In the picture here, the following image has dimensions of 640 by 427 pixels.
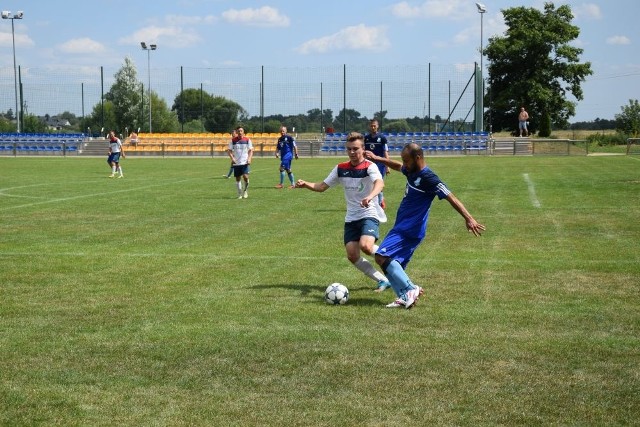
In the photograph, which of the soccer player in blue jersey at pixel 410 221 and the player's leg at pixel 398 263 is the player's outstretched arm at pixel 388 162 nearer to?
the soccer player in blue jersey at pixel 410 221

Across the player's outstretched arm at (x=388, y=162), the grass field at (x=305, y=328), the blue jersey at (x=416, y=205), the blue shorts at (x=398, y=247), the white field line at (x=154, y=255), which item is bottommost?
the white field line at (x=154, y=255)

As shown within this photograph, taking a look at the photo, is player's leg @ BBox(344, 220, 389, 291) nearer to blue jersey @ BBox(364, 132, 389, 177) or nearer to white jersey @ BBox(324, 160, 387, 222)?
white jersey @ BBox(324, 160, 387, 222)

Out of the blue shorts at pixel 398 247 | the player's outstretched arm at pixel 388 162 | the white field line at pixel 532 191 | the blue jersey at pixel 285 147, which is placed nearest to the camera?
the blue shorts at pixel 398 247

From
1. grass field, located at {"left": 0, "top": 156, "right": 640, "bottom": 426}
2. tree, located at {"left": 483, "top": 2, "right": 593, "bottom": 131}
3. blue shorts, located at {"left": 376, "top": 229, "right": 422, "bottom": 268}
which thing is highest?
tree, located at {"left": 483, "top": 2, "right": 593, "bottom": 131}

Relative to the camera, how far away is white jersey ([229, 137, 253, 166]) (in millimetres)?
23547

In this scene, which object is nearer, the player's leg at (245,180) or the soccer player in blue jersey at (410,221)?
the soccer player in blue jersey at (410,221)

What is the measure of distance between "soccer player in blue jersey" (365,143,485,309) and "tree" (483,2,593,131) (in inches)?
2582

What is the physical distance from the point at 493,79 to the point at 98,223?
63.3m

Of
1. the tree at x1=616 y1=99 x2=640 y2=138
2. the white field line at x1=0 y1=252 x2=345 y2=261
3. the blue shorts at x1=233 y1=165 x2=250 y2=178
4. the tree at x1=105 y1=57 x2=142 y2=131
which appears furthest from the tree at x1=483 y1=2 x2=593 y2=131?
the white field line at x1=0 y1=252 x2=345 y2=261

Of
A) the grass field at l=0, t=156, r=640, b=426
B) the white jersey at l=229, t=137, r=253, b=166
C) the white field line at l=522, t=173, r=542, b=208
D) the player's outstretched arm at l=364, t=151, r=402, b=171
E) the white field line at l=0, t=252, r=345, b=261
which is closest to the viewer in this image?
the grass field at l=0, t=156, r=640, b=426

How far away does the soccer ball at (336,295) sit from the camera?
8781mm

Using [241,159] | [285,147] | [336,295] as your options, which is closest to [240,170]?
[241,159]

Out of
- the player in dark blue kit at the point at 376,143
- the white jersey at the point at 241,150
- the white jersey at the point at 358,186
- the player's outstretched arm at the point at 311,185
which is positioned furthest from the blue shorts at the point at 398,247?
the white jersey at the point at 241,150

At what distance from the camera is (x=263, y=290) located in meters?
9.57
